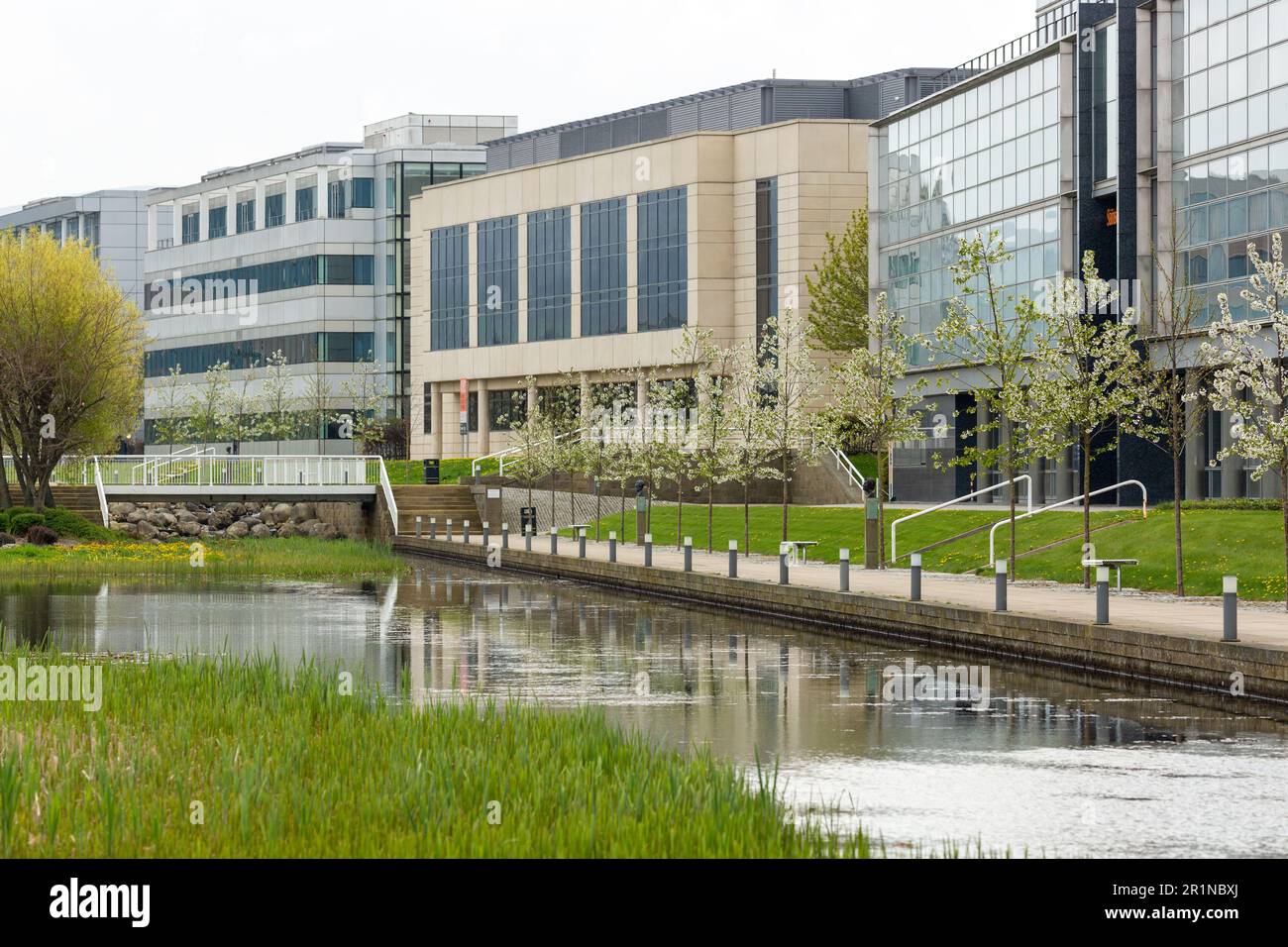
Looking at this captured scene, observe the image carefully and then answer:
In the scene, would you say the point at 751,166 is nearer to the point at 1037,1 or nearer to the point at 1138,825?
the point at 1037,1

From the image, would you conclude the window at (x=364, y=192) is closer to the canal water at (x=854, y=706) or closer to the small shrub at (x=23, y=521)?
the small shrub at (x=23, y=521)

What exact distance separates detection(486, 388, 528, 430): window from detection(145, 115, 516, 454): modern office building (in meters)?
12.2

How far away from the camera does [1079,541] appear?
124 feet

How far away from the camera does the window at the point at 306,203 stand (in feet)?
375

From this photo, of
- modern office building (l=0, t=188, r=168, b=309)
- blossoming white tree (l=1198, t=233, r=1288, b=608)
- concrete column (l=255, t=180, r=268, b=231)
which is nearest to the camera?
→ blossoming white tree (l=1198, t=233, r=1288, b=608)

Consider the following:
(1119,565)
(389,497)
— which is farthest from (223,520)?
(1119,565)

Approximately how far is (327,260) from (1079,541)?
82.1 meters

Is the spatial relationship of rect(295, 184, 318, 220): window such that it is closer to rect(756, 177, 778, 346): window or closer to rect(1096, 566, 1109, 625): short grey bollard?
rect(756, 177, 778, 346): window

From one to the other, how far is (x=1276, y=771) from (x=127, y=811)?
27.9 ft

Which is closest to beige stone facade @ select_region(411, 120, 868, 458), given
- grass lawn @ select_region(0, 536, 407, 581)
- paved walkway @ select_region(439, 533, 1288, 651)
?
grass lawn @ select_region(0, 536, 407, 581)

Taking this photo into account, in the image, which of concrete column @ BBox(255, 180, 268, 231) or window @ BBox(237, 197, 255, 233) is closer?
concrete column @ BBox(255, 180, 268, 231)

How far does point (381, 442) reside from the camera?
109 m

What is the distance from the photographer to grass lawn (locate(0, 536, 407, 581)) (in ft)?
143
